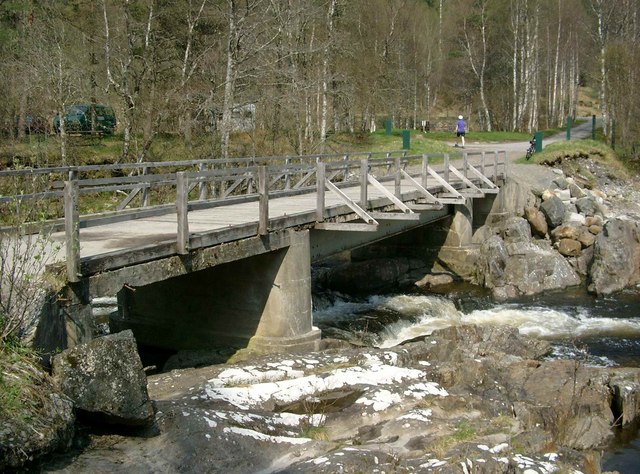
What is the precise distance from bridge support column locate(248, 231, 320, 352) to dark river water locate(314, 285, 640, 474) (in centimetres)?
257

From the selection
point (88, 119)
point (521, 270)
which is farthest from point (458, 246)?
point (88, 119)

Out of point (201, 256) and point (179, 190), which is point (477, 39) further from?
point (179, 190)

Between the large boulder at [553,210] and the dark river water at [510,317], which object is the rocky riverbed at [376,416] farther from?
the large boulder at [553,210]

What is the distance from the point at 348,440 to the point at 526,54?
44.4 m

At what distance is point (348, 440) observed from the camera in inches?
302

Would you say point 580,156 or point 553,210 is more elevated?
point 580,156

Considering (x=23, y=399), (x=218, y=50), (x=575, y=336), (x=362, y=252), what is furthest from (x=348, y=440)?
(x=218, y=50)

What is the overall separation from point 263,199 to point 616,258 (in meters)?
12.7

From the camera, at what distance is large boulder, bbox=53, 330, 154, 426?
659 centimetres

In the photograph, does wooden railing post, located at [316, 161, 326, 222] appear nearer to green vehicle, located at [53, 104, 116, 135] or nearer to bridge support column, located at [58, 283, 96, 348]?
bridge support column, located at [58, 283, 96, 348]

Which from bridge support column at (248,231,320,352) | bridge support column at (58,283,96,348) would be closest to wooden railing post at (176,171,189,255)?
bridge support column at (58,283,96,348)

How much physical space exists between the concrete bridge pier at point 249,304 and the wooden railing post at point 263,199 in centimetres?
81

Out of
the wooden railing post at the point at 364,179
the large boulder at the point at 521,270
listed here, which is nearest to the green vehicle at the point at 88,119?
the wooden railing post at the point at 364,179

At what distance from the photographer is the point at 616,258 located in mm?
20672
